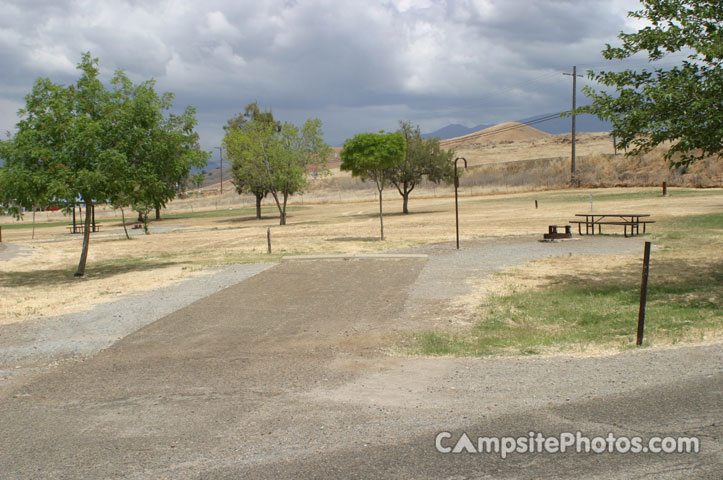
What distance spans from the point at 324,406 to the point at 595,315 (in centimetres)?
610

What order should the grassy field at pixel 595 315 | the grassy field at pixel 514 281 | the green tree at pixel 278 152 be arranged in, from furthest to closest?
the green tree at pixel 278 152 < the grassy field at pixel 514 281 < the grassy field at pixel 595 315

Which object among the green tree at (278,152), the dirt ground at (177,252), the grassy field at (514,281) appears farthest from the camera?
the green tree at (278,152)

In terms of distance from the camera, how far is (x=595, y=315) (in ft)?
34.1

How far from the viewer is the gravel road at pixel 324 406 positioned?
15.0ft

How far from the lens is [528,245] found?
2247cm

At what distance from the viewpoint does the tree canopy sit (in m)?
17.2

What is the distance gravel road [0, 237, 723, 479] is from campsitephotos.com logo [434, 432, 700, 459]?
100 mm

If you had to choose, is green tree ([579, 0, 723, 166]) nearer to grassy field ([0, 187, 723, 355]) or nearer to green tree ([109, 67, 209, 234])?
grassy field ([0, 187, 723, 355])

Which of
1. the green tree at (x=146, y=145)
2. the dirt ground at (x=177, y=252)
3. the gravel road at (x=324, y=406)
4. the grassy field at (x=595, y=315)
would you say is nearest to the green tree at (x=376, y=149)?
the dirt ground at (x=177, y=252)

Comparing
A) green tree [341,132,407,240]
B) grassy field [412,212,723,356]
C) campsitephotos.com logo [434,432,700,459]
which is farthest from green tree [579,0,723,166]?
green tree [341,132,407,240]

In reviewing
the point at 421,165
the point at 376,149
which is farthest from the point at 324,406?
the point at 421,165

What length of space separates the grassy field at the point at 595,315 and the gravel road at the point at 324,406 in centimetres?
88

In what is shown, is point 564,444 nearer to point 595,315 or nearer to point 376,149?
point 595,315

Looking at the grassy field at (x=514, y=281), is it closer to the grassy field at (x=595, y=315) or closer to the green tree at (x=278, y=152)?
the grassy field at (x=595, y=315)
